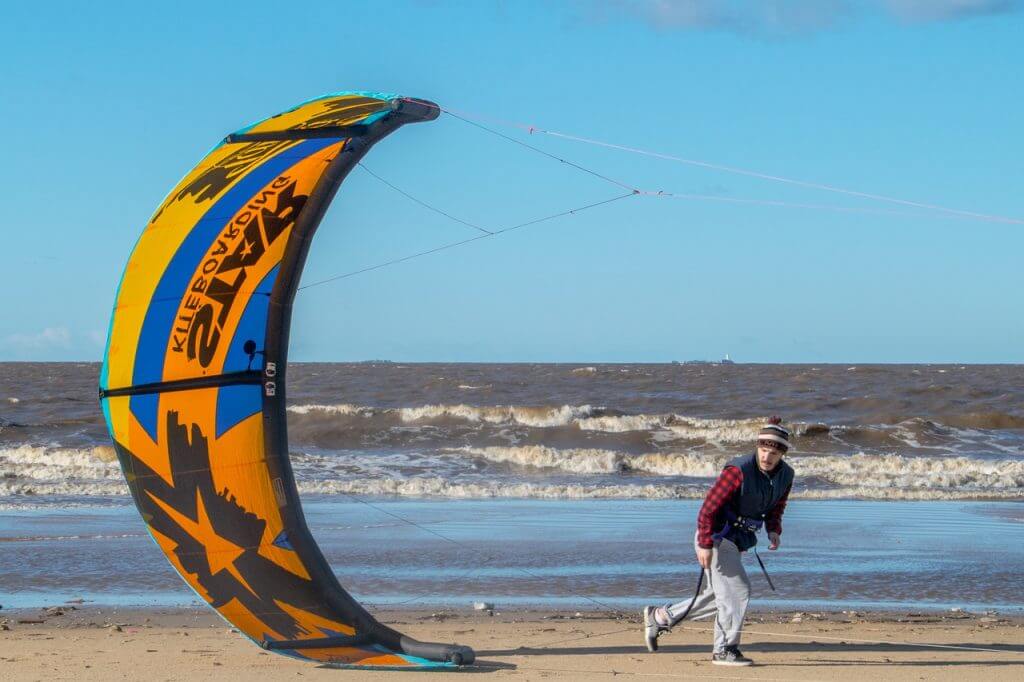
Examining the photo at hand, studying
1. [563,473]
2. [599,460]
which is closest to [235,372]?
[563,473]

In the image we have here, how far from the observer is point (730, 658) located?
243 inches

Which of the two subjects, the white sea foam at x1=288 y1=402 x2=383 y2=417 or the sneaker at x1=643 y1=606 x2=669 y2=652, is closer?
the sneaker at x1=643 y1=606 x2=669 y2=652

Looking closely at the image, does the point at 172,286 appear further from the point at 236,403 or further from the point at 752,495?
the point at 752,495

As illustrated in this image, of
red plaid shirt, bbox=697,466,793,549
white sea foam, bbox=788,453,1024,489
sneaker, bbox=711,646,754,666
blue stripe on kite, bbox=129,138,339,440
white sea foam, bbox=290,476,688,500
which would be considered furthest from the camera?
white sea foam, bbox=788,453,1024,489

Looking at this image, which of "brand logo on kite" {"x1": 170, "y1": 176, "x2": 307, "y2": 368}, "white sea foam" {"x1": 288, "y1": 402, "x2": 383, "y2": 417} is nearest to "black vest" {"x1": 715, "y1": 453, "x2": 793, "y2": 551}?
"brand logo on kite" {"x1": 170, "y1": 176, "x2": 307, "y2": 368}

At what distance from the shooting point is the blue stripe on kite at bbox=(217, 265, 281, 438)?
18.8 ft

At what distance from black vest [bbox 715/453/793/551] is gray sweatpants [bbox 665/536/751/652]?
2.8 inches

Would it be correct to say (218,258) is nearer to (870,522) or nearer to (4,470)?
(870,522)

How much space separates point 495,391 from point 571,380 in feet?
33.4

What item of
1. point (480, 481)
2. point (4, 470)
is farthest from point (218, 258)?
point (4, 470)

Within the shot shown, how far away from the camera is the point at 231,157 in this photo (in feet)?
19.6

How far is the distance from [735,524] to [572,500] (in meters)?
9.78

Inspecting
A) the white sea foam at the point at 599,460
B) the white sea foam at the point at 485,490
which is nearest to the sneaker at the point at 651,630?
the white sea foam at the point at 485,490

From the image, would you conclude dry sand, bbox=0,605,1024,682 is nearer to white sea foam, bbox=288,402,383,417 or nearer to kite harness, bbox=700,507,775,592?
kite harness, bbox=700,507,775,592
